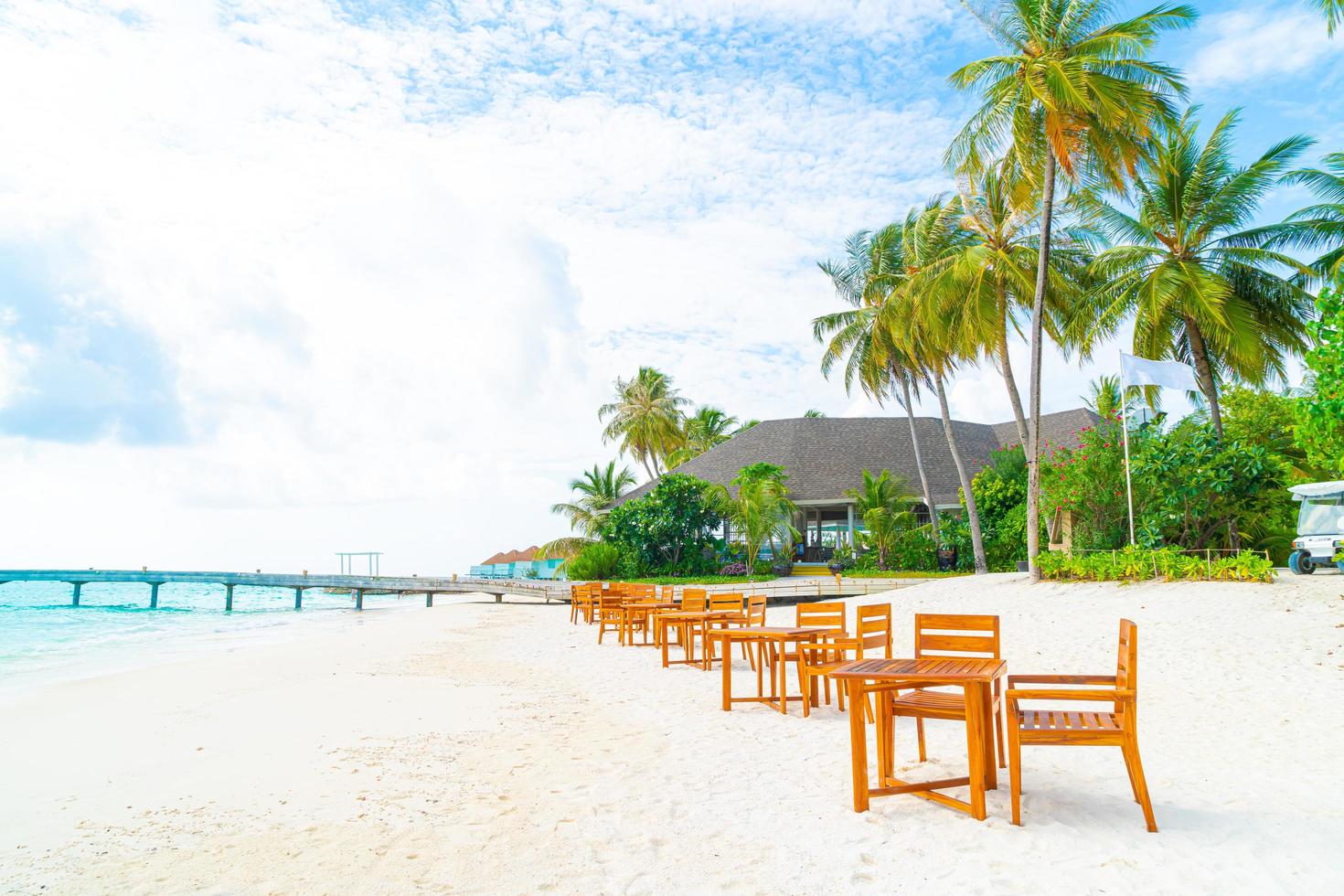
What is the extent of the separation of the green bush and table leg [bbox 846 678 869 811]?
24.4m

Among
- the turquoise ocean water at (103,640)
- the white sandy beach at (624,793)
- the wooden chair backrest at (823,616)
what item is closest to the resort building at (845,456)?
the turquoise ocean water at (103,640)

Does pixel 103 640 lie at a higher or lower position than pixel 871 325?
lower

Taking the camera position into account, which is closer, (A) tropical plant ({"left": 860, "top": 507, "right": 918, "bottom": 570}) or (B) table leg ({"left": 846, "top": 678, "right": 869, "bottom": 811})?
(B) table leg ({"left": 846, "top": 678, "right": 869, "bottom": 811})

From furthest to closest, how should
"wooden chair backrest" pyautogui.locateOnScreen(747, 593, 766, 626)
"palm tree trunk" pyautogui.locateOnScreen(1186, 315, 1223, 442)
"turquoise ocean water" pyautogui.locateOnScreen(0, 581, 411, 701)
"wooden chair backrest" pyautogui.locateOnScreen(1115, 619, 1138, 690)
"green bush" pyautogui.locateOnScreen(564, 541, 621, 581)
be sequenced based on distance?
"green bush" pyautogui.locateOnScreen(564, 541, 621, 581) < "palm tree trunk" pyautogui.locateOnScreen(1186, 315, 1223, 442) < "turquoise ocean water" pyautogui.locateOnScreen(0, 581, 411, 701) < "wooden chair backrest" pyautogui.locateOnScreen(747, 593, 766, 626) < "wooden chair backrest" pyautogui.locateOnScreen(1115, 619, 1138, 690)

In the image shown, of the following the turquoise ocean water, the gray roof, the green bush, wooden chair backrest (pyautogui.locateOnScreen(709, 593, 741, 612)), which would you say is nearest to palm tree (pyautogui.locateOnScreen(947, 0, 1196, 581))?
wooden chair backrest (pyautogui.locateOnScreen(709, 593, 741, 612))

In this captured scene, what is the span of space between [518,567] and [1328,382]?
43.8 metres

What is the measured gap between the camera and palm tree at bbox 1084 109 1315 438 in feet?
64.3

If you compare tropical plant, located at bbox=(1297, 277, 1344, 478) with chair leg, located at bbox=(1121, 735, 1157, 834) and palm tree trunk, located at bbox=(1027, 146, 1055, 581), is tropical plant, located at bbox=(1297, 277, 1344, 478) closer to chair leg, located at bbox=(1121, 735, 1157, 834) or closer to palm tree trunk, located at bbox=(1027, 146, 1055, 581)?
palm tree trunk, located at bbox=(1027, 146, 1055, 581)

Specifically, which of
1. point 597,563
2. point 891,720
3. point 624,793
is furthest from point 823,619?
point 597,563

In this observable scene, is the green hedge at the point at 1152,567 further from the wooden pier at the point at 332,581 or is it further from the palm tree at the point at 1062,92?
the wooden pier at the point at 332,581

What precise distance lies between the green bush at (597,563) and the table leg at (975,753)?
2471 cm

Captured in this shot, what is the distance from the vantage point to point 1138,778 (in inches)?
169

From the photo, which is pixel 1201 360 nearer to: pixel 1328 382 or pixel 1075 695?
pixel 1328 382

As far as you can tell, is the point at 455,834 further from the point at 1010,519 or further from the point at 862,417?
the point at 862,417
